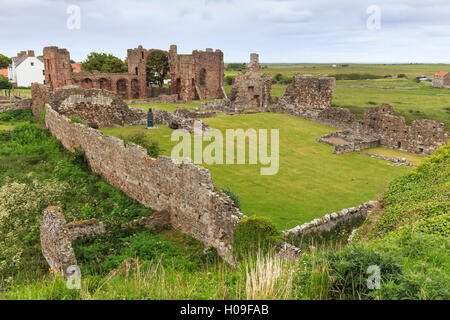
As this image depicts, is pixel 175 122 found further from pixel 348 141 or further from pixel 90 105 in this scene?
pixel 348 141

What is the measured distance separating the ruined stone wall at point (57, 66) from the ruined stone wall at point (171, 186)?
28176 mm

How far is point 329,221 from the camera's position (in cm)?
1388

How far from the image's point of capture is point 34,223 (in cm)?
1412

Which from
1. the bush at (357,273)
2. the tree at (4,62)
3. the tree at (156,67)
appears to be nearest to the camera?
the bush at (357,273)

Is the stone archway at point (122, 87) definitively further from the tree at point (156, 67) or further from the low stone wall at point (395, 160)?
the low stone wall at point (395, 160)

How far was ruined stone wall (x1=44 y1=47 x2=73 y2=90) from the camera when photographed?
144 ft

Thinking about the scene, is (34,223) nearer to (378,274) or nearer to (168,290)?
(168,290)

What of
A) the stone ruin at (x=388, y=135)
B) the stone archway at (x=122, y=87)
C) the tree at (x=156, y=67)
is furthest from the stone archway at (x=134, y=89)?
the stone ruin at (x=388, y=135)

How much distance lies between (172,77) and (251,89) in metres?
16.2

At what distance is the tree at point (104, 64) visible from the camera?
68375 mm

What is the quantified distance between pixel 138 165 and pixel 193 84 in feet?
138

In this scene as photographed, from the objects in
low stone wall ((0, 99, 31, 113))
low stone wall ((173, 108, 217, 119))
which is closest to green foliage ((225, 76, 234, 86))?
low stone wall ((173, 108, 217, 119))

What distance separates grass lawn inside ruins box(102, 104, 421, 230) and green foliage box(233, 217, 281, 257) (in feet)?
10.00
